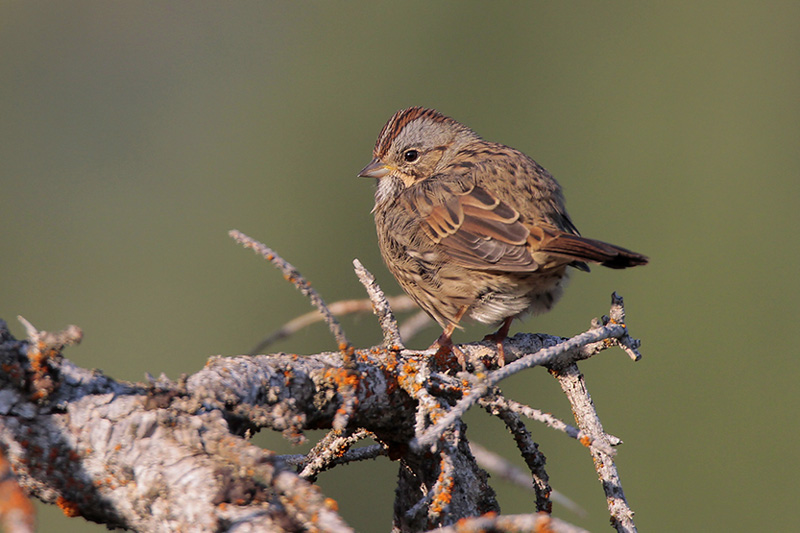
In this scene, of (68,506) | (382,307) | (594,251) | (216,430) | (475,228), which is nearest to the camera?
(216,430)

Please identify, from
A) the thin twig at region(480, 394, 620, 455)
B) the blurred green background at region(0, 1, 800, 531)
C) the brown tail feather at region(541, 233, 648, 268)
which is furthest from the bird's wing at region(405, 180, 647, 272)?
the blurred green background at region(0, 1, 800, 531)

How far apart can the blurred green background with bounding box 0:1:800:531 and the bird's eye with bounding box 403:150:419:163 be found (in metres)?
4.89

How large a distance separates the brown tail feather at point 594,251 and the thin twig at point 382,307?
996 millimetres

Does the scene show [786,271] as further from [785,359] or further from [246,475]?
[246,475]

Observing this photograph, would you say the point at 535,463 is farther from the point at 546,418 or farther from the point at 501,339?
the point at 501,339

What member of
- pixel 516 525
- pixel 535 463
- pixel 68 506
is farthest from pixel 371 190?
pixel 516 525

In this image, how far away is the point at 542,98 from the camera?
15117mm

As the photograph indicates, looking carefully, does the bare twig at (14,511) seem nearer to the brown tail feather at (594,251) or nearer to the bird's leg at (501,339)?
the bird's leg at (501,339)

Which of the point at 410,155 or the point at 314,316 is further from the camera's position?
the point at 410,155

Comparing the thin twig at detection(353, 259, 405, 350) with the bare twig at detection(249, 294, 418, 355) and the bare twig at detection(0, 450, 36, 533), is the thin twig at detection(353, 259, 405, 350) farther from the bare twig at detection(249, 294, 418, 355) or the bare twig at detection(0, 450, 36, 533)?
the bare twig at detection(0, 450, 36, 533)

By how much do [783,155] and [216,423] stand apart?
12.6 metres

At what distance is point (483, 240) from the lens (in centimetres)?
358

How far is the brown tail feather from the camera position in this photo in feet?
9.70

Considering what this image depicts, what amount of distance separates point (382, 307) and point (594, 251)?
1.06 metres
